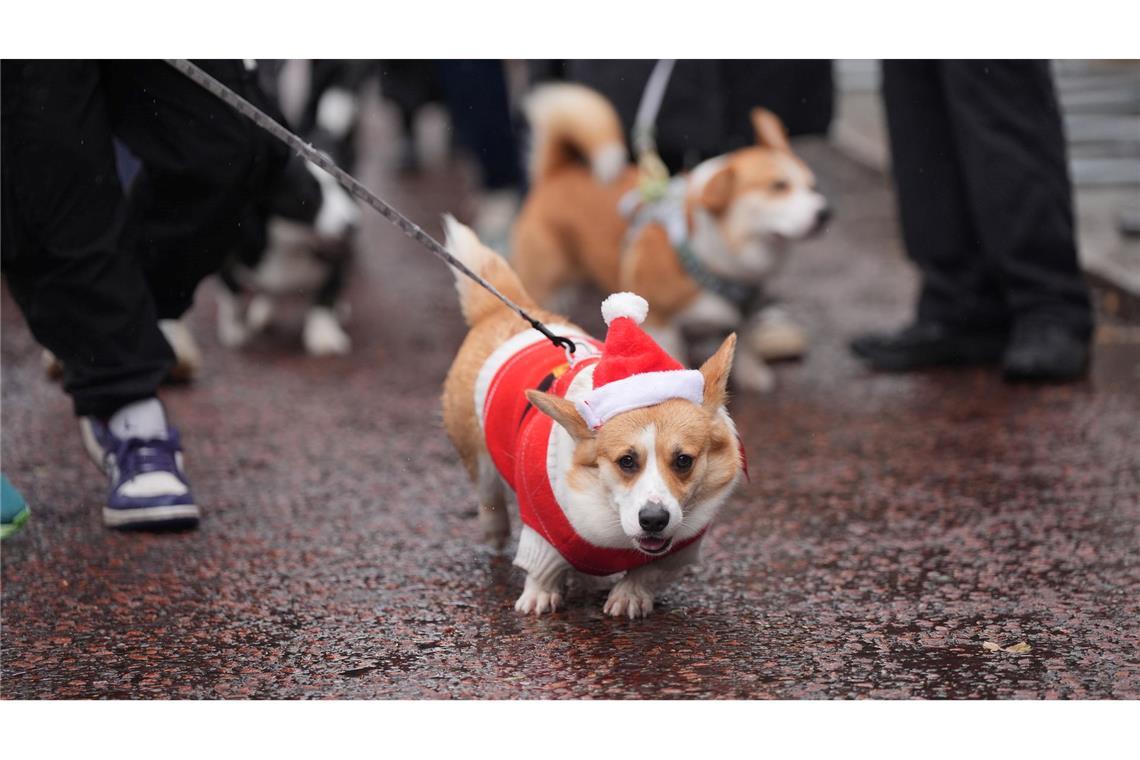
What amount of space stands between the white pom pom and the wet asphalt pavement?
1.68ft

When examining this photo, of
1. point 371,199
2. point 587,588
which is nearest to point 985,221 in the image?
point 587,588

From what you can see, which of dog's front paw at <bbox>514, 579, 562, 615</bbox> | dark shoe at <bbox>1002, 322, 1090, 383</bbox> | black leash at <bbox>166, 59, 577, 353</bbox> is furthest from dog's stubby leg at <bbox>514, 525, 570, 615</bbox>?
dark shoe at <bbox>1002, 322, 1090, 383</bbox>

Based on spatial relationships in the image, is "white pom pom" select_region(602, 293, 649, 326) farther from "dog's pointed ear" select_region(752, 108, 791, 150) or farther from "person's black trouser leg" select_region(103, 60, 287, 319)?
"dog's pointed ear" select_region(752, 108, 791, 150)

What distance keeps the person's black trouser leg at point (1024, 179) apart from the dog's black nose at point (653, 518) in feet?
7.89

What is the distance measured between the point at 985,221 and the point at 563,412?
8.04ft

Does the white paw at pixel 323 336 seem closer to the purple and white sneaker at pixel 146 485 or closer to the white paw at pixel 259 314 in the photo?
the white paw at pixel 259 314

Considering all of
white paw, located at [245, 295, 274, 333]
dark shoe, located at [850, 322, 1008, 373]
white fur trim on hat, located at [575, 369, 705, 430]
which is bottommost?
dark shoe, located at [850, 322, 1008, 373]

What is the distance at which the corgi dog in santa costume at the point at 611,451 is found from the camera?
8.23 ft

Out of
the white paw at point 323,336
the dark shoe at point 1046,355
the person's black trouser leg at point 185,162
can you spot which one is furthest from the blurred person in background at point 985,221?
the person's black trouser leg at point 185,162

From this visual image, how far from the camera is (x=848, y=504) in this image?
3.53 m

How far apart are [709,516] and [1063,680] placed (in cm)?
58

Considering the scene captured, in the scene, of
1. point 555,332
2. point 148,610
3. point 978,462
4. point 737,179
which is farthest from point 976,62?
point 148,610

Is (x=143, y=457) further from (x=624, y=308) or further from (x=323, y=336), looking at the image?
(x=323, y=336)

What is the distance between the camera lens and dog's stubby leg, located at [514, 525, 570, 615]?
2.72m
